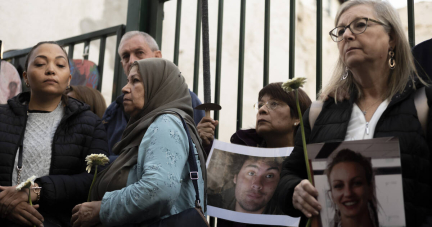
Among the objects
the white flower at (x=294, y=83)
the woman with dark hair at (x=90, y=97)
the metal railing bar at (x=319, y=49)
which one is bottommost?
the white flower at (x=294, y=83)

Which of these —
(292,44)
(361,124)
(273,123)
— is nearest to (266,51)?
(292,44)

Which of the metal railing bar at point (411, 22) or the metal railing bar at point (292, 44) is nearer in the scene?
the metal railing bar at point (411, 22)

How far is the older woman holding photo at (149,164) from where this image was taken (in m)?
1.80

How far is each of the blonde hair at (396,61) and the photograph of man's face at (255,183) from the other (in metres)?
0.48

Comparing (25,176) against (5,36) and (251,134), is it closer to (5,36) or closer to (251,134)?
(251,134)

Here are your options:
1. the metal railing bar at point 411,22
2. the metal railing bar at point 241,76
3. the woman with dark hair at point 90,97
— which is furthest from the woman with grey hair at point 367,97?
the woman with dark hair at point 90,97

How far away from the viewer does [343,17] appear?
6.40ft

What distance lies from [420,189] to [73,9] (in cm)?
577

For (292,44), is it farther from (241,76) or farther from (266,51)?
(241,76)

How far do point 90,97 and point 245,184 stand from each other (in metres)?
1.61

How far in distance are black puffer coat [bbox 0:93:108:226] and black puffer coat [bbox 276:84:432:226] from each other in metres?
1.02

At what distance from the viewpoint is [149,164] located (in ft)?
5.98

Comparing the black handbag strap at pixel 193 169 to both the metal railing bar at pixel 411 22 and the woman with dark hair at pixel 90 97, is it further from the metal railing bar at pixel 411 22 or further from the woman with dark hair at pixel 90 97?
the woman with dark hair at pixel 90 97

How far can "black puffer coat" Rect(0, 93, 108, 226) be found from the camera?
2.22 meters
